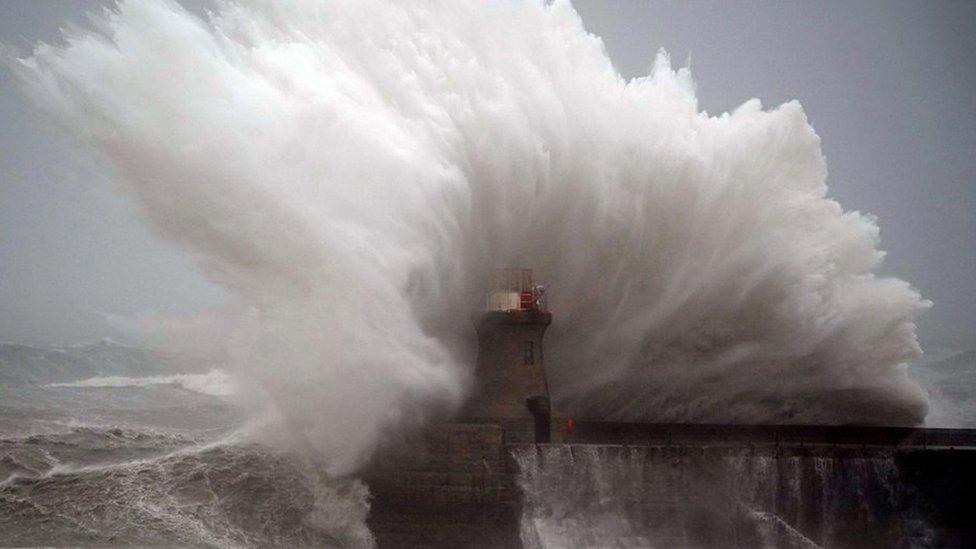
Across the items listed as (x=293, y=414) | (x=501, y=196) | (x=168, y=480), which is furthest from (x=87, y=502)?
(x=501, y=196)

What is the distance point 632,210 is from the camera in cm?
2402

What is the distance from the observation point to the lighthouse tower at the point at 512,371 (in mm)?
21156

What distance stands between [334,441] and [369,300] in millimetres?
2696

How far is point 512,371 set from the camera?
70.3 ft

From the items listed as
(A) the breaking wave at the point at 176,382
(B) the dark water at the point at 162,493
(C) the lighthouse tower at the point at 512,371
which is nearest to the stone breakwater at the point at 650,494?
(C) the lighthouse tower at the point at 512,371

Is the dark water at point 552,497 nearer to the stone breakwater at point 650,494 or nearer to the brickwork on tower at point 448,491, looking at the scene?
the stone breakwater at point 650,494

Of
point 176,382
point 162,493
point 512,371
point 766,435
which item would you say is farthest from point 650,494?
point 176,382

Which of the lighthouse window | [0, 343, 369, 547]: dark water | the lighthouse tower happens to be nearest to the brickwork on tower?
[0, 343, 369, 547]: dark water

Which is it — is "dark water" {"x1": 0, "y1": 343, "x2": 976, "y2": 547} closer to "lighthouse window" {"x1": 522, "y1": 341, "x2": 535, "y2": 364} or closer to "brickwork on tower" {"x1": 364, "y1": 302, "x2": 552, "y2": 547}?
"brickwork on tower" {"x1": 364, "y1": 302, "x2": 552, "y2": 547}

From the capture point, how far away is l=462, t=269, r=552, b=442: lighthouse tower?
21.2 m

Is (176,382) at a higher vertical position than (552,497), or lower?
higher

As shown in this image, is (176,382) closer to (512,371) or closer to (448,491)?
(512,371)

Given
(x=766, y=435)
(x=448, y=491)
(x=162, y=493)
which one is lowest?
(x=448, y=491)

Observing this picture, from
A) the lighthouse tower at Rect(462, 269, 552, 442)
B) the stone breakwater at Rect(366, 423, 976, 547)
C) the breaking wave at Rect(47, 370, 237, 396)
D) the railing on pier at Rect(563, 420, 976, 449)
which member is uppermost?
the breaking wave at Rect(47, 370, 237, 396)
